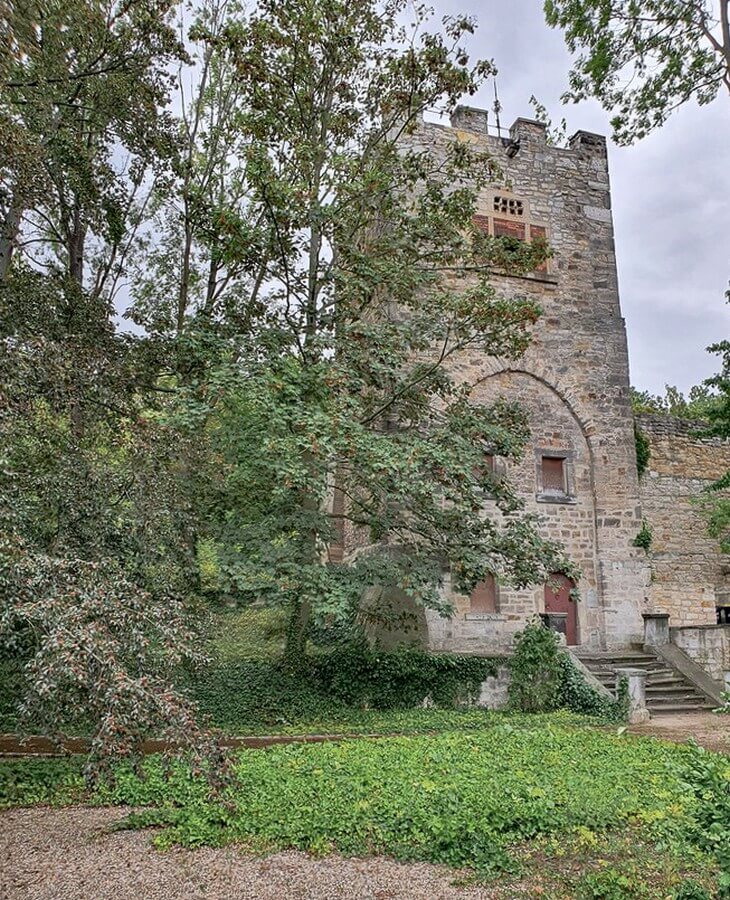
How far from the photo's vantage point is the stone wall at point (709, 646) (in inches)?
480

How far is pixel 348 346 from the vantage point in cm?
938

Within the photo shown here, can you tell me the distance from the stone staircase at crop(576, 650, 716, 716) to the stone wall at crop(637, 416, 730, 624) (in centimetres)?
419

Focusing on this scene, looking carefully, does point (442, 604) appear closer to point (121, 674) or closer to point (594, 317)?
point (121, 674)

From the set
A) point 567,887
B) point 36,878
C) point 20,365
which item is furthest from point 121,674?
point 567,887

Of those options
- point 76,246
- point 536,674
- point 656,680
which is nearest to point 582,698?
A: point 536,674

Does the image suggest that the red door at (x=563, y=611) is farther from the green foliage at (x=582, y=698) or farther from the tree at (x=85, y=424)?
the tree at (x=85, y=424)

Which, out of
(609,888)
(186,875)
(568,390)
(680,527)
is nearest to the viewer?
(609,888)

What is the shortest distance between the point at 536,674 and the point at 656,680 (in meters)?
2.79

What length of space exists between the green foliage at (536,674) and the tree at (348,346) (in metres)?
1.24

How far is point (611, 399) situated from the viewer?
14.1 m

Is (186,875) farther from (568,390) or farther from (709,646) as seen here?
(568,390)

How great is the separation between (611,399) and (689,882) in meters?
11.8

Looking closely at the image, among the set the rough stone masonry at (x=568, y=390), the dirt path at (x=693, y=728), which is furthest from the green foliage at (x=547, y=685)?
the rough stone masonry at (x=568, y=390)

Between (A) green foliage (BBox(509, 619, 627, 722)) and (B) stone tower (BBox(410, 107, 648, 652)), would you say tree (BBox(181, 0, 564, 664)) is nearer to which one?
(A) green foliage (BBox(509, 619, 627, 722))
